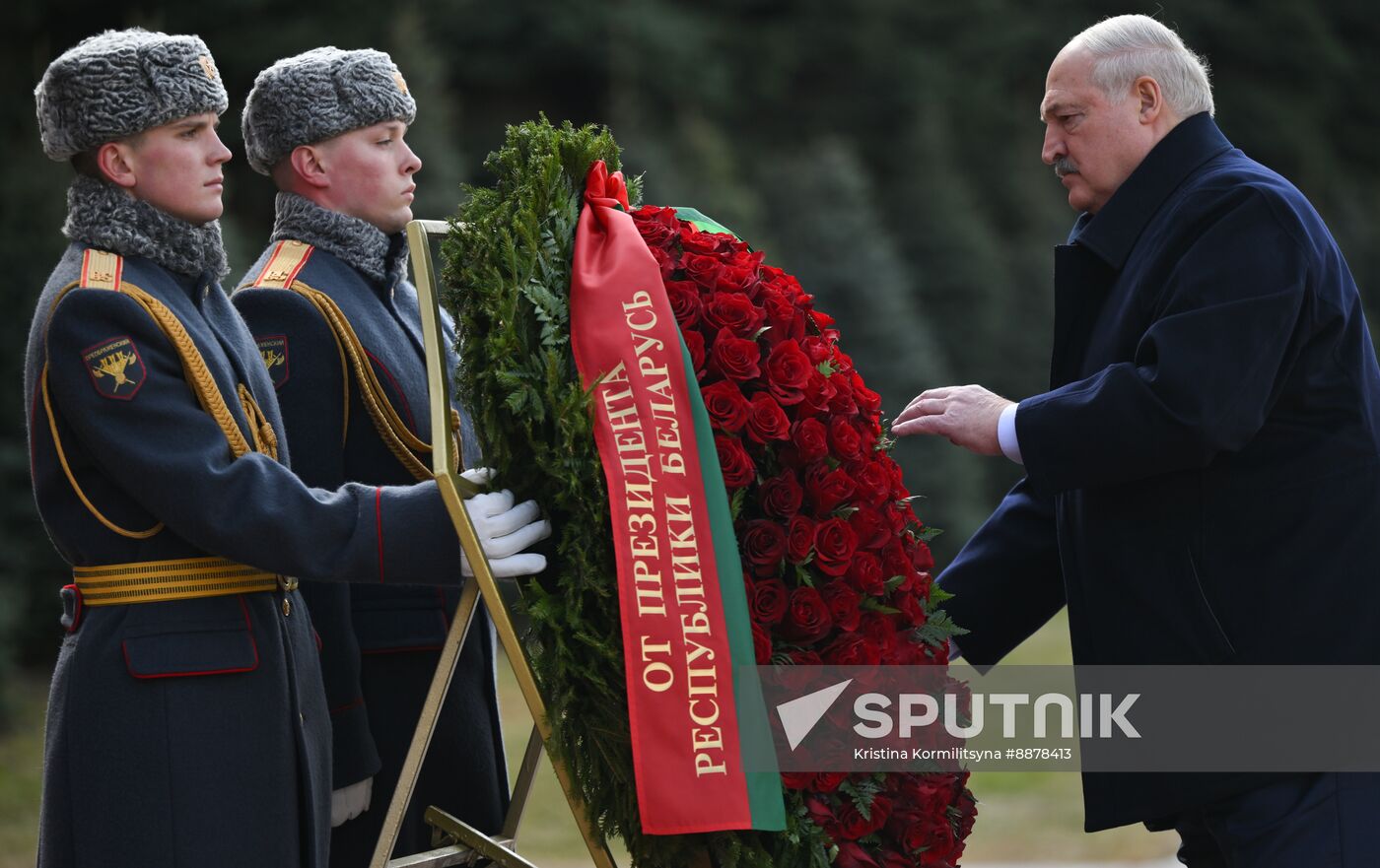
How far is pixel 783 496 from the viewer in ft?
8.61

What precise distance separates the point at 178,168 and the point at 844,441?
1209 mm

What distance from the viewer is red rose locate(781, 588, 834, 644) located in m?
2.59

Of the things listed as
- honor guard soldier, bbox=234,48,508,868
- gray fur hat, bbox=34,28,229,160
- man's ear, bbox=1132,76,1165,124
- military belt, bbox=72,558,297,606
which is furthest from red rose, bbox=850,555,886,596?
gray fur hat, bbox=34,28,229,160

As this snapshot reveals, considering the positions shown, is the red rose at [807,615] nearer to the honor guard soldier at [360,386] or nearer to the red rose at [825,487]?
the red rose at [825,487]

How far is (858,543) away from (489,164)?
90 cm

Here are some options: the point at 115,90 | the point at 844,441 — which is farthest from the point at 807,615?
the point at 115,90

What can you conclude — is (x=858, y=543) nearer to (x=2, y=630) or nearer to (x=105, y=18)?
(x=2, y=630)

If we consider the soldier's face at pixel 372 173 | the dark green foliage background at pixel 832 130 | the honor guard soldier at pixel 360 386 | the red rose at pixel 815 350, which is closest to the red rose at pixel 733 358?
the red rose at pixel 815 350

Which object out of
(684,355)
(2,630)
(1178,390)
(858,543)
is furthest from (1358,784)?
(2,630)

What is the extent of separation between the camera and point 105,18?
10352 mm

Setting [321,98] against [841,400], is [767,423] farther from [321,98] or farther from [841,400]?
[321,98]

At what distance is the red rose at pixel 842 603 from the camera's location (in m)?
2.62

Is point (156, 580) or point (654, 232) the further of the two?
point (654, 232)

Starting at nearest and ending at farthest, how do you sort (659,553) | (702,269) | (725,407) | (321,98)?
(659,553) → (725,407) → (702,269) → (321,98)
